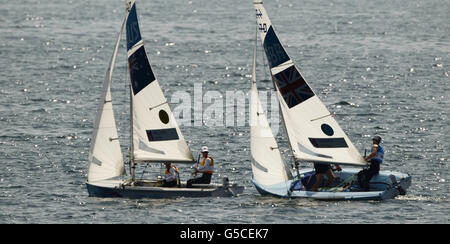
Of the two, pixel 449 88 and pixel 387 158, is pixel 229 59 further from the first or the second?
pixel 387 158

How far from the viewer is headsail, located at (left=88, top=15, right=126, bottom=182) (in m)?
38.3

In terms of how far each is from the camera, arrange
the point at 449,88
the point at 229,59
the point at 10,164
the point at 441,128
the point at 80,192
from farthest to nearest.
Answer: the point at 229,59 → the point at 449,88 → the point at 441,128 → the point at 10,164 → the point at 80,192

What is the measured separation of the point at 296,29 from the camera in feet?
361

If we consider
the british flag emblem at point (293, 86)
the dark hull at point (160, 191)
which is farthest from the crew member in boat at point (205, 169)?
the british flag emblem at point (293, 86)

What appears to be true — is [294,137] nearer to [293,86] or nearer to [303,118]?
[303,118]

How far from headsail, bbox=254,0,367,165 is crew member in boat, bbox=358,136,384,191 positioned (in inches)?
31.9

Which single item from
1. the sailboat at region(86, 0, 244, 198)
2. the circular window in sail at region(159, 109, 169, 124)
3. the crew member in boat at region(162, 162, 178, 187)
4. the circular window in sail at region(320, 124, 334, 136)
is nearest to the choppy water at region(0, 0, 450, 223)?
the sailboat at region(86, 0, 244, 198)

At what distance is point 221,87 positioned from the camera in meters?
72.4

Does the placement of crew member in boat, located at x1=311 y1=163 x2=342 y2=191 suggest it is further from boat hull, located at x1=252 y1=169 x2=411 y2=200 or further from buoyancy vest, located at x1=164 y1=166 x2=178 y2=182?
buoyancy vest, located at x1=164 y1=166 x2=178 y2=182

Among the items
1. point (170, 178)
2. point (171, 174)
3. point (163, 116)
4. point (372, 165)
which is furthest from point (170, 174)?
point (372, 165)

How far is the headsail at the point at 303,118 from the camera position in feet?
127

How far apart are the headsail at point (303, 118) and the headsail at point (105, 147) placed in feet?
22.2
